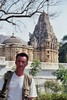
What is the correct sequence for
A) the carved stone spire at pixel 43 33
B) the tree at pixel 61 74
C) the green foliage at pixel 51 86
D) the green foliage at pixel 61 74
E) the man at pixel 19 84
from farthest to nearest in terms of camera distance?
the carved stone spire at pixel 43 33 < the green foliage at pixel 61 74 < the tree at pixel 61 74 < the green foliage at pixel 51 86 < the man at pixel 19 84

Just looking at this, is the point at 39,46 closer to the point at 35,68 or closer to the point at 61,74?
the point at 35,68

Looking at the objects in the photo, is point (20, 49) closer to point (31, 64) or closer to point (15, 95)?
point (31, 64)

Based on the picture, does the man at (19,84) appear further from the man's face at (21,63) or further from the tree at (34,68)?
the tree at (34,68)

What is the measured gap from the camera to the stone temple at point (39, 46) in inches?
2068

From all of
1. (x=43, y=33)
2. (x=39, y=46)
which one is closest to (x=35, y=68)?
(x=39, y=46)

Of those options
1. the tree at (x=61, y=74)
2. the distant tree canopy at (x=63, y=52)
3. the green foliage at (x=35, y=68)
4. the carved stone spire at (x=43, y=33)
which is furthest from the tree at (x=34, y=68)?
the distant tree canopy at (x=63, y=52)

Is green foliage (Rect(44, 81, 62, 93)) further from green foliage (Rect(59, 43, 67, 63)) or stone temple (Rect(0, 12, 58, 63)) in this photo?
green foliage (Rect(59, 43, 67, 63))

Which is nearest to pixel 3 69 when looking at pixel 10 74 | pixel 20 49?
pixel 20 49

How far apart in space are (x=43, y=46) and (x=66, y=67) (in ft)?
45.8

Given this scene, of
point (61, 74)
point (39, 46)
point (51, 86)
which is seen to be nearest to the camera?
point (51, 86)

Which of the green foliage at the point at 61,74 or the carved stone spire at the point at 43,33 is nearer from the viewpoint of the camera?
the green foliage at the point at 61,74

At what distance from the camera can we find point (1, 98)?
12.4 feet

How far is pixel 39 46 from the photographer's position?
186 ft

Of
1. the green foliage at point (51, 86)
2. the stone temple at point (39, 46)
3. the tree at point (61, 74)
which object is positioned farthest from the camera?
the stone temple at point (39, 46)
